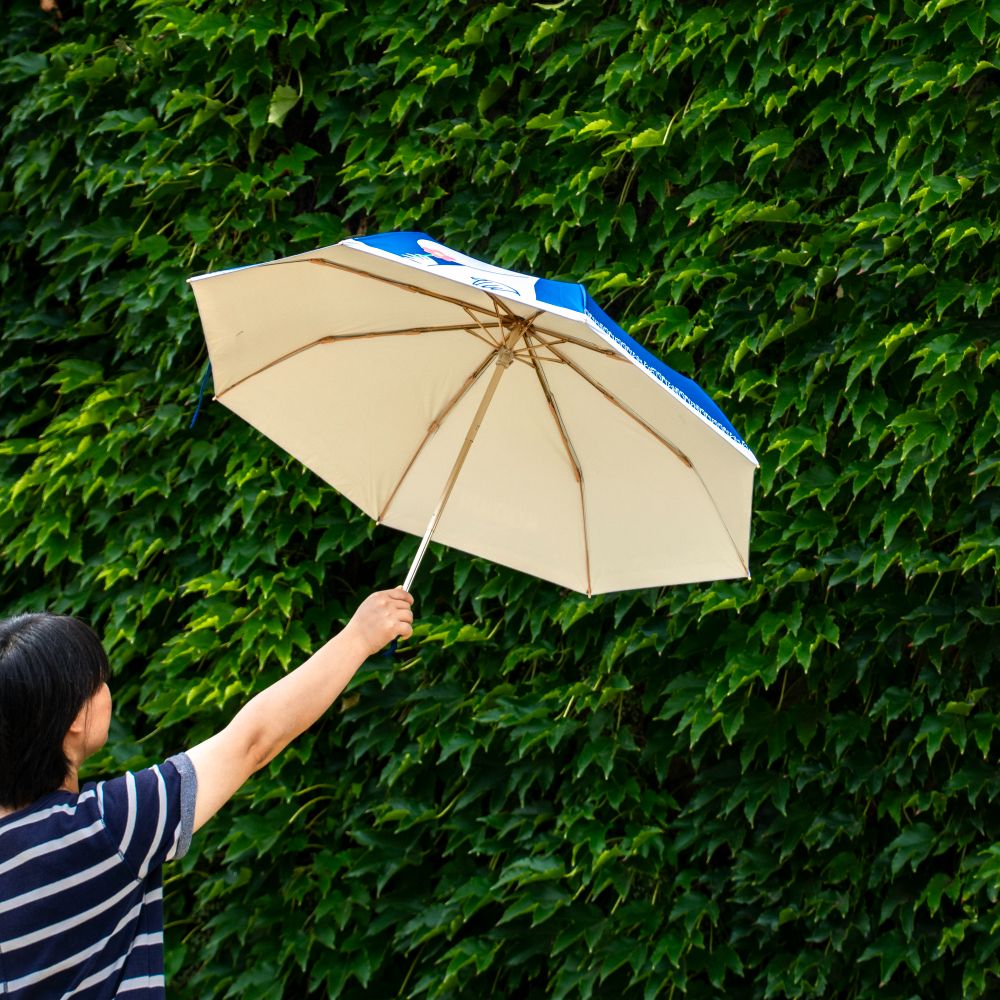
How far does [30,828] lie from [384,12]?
9.26ft

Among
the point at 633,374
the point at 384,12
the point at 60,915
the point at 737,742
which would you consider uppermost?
the point at 384,12

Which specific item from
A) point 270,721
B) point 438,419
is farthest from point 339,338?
point 270,721

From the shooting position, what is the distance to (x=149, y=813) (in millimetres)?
1648

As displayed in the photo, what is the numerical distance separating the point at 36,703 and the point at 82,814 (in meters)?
0.15

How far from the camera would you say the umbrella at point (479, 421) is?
7.62 feet

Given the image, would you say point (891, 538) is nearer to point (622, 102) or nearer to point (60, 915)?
point (622, 102)

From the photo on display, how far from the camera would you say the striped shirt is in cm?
159

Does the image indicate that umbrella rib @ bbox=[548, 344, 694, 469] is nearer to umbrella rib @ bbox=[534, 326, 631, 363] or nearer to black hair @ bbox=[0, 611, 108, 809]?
umbrella rib @ bbox=[534, 326, 631, 363]

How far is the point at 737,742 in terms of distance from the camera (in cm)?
319

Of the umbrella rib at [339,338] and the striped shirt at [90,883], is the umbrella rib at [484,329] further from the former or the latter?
the striped shirt at [90,883]

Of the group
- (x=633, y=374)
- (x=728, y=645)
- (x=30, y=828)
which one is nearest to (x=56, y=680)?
(x=30, y=828)

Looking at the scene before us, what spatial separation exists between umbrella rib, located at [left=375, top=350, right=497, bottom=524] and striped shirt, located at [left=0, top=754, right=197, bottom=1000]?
1.03 m

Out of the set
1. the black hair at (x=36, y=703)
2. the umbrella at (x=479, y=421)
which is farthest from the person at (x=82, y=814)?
the umbrella at (x=479, y=421)

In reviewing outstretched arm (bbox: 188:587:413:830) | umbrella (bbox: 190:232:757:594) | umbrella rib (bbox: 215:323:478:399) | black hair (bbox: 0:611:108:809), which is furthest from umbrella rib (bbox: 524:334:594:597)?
black hair (bbox: 0:611:108:809)
